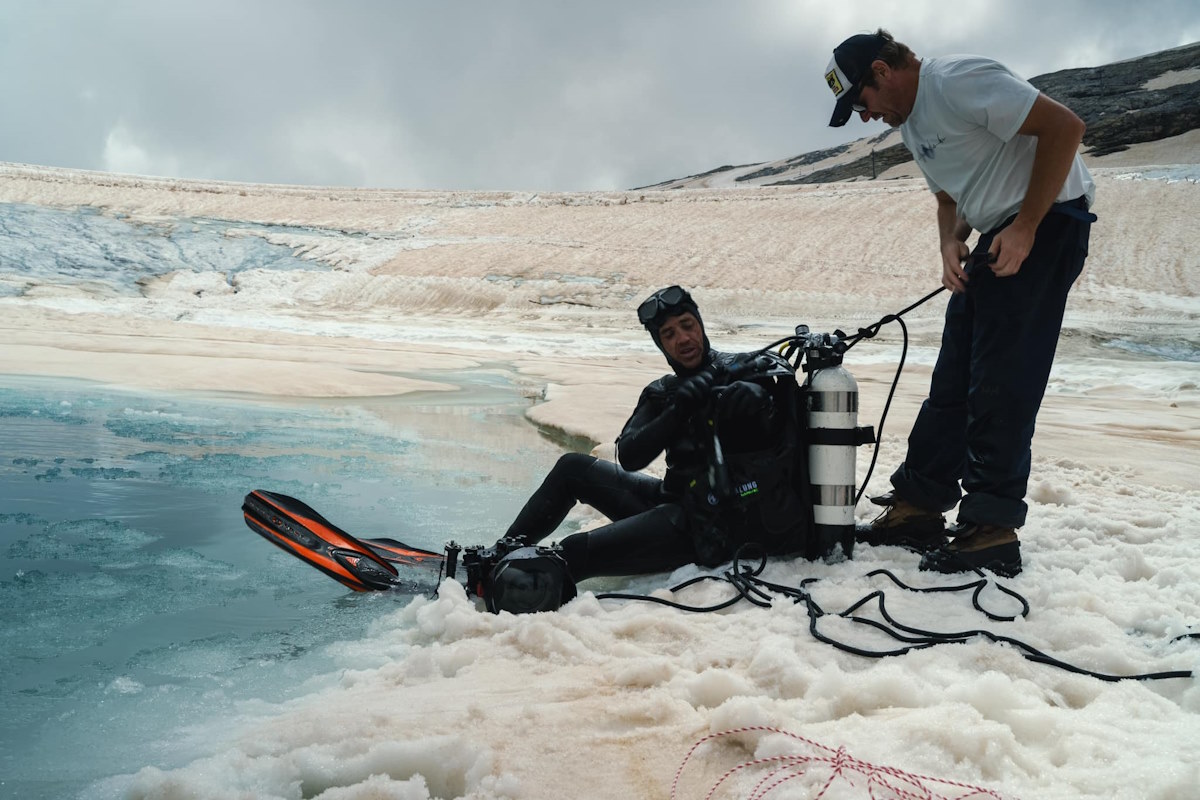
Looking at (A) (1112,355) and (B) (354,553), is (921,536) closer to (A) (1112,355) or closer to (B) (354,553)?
(B) (354,553)

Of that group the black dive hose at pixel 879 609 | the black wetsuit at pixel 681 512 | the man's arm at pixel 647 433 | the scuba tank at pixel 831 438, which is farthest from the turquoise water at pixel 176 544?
the scuba tank at pixel 831 438

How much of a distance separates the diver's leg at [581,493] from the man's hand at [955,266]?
121cm

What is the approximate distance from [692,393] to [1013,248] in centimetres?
102

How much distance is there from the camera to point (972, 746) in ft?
5.20

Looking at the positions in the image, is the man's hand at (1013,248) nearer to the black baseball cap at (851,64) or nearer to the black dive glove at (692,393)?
the black baseball cap at (851,64)

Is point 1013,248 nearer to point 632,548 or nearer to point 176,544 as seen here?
point 632,548

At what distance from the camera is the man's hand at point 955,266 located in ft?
8.84

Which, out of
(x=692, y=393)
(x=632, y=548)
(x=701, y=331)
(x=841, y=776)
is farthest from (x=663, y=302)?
(x=841, y=776)

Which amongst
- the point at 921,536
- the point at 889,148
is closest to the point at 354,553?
the point at 921,536

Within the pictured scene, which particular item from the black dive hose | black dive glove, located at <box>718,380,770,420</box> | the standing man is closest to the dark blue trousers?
the standing man

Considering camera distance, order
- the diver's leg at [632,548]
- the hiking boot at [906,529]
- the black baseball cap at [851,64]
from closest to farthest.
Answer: the black baseball cap at [851,64], the diver's leg at [632,548], the hiking boot at [906,529]

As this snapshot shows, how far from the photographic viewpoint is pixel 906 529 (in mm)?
3051

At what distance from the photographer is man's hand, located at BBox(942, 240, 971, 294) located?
2.69 meters

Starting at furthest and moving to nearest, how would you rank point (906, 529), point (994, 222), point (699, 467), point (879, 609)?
point (906, 529), point (699, 467), point (994, 222), point (879, 609)
